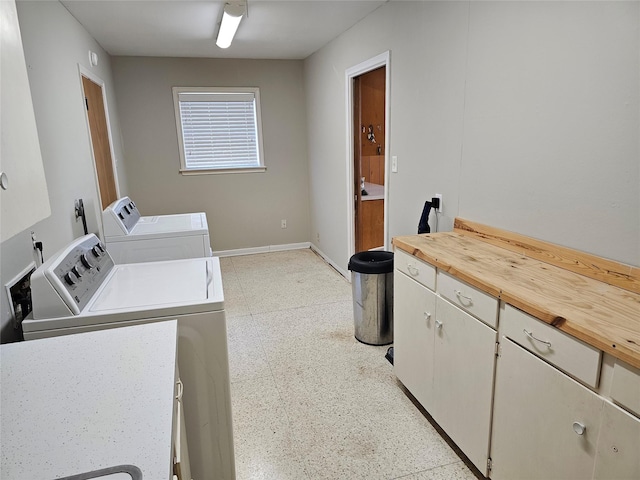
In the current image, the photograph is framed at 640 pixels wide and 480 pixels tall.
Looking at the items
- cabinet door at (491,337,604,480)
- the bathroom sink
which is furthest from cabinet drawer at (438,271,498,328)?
the bathroom sink

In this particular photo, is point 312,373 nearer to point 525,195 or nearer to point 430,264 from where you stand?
point 430,264

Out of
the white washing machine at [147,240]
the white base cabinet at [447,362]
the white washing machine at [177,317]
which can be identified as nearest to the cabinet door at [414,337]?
the white base cabinet at [447,362]

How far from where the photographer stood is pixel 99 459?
74 cm

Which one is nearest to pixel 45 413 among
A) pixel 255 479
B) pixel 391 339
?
pixel 255 479

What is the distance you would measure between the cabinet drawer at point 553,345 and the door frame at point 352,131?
1.92m

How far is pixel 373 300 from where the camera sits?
2.86 meters

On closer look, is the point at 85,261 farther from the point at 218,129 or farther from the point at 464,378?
the point at 218,129

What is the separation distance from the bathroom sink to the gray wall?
461 centimetres

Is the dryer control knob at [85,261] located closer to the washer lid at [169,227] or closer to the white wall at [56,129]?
the white wall at [56,129]

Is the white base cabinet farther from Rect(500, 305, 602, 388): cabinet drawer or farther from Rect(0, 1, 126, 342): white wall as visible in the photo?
Rect(0, 1, 126, 342): white wall

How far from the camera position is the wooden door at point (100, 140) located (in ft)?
10.6

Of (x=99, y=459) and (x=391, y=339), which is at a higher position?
(x=99, y=459)

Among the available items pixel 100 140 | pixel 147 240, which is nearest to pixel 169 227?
pixel 147 240

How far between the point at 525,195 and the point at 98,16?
3315 millimetres
